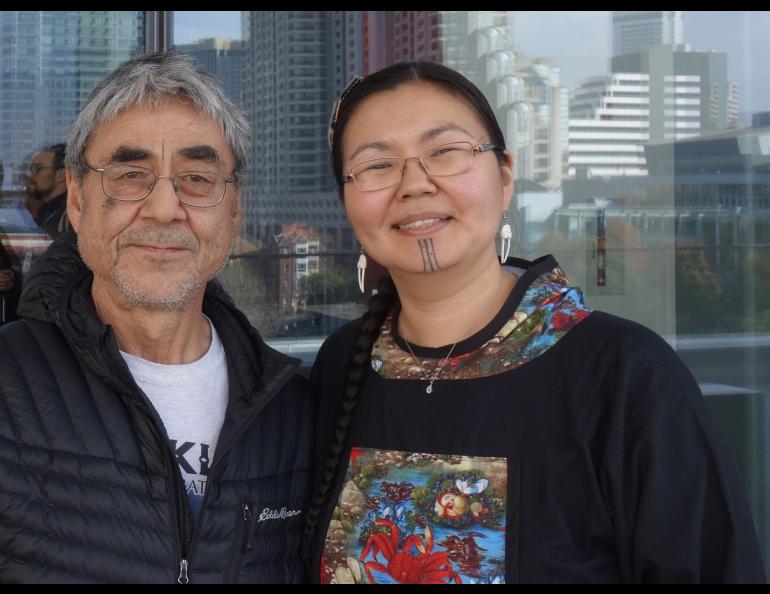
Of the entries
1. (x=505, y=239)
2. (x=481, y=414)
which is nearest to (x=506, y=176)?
(x=505, y=239)

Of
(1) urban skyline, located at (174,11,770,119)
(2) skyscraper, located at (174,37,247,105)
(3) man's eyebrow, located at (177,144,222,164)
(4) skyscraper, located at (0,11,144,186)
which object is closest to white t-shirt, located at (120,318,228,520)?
(3) man's eyebrow, located at (177,144,222,164)

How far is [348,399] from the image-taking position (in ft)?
6.34

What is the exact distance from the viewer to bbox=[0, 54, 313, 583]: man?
5.61 ft

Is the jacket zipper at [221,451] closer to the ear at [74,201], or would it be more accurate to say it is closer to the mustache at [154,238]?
the mustache at [154,238]

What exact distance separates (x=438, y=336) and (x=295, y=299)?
3837 millimetres

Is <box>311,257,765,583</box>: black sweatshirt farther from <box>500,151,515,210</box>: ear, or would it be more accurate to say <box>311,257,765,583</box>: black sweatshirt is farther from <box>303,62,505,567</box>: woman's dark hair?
<box>500,151,515,210</box>: ear

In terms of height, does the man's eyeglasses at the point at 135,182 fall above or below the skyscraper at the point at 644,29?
below

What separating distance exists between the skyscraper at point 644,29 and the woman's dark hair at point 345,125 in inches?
121

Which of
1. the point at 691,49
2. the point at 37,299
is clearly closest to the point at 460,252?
the point at 37,299

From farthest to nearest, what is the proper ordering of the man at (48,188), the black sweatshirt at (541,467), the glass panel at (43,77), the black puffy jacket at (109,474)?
the glass panel at (43,77) → the man at (48,188) → the black puffy jacket at (109,474) → the black sweatshirt at (541,467)

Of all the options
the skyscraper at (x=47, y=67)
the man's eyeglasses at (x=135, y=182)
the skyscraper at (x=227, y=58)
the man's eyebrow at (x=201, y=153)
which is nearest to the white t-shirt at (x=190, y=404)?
the man's eyeglasses at (x=135, y=182)

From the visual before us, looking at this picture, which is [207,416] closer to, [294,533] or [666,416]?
[294,533]

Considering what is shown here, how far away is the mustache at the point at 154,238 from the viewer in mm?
1960
